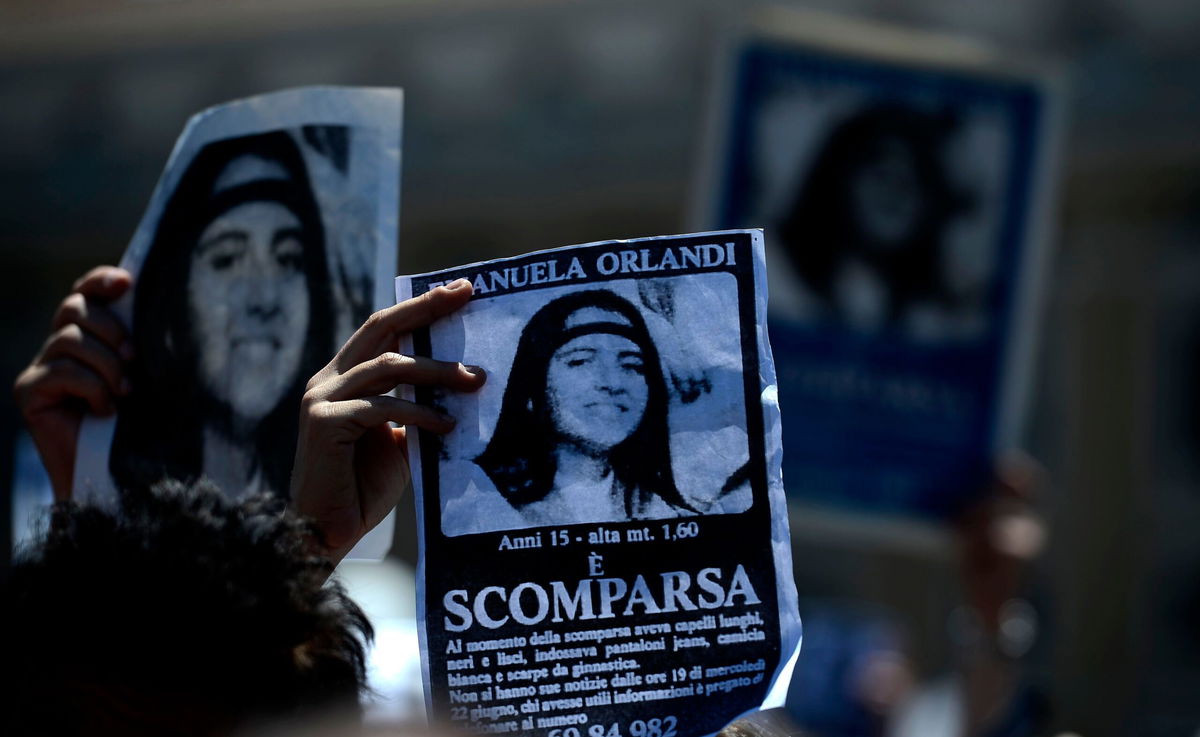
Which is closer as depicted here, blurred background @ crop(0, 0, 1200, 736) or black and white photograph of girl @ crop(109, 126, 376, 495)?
black and white photograph of girl @ crop(109, 126, 376, 495)

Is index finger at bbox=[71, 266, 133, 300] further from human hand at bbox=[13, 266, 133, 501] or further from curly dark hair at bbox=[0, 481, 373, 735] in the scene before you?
curly dark hair at bbox=[0, 481, 373, 735]

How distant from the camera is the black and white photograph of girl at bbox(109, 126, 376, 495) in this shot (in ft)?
6.13

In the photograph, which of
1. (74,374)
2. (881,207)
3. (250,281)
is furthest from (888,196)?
(74,374)

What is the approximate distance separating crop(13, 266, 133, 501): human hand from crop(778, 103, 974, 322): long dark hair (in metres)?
2.12

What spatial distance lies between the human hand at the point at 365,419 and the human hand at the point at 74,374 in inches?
19.1

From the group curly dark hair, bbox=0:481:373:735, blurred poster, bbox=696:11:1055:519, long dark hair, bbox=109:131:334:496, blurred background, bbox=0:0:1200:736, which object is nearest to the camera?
curly dark hair, bbox=0:481:373:735

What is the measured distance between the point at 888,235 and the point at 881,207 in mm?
70

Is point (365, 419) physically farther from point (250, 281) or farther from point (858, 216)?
point (858, 216)

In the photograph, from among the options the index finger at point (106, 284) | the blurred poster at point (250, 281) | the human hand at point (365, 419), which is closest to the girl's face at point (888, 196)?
the blurred poster at point (250, 281)

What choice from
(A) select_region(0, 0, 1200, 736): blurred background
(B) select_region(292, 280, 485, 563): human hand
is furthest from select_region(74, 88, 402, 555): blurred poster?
(A) select_region(0, 0, 1200, 736): blurred background

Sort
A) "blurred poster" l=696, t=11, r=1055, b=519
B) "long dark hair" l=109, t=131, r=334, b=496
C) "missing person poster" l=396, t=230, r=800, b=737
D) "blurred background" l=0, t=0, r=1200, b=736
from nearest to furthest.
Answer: "missing person poster" l=396, t=230, r=800, b=737
"long dark hair" l=109, t=131, r=334, b=496
"blurred poster" l=696, t=11, r=1055, b=519
"blurred background" l=0, t=0, r=1200, b=736

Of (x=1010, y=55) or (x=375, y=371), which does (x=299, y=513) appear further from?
(x=1010, y=55)

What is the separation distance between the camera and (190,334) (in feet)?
6.30

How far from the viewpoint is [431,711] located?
1365mm
